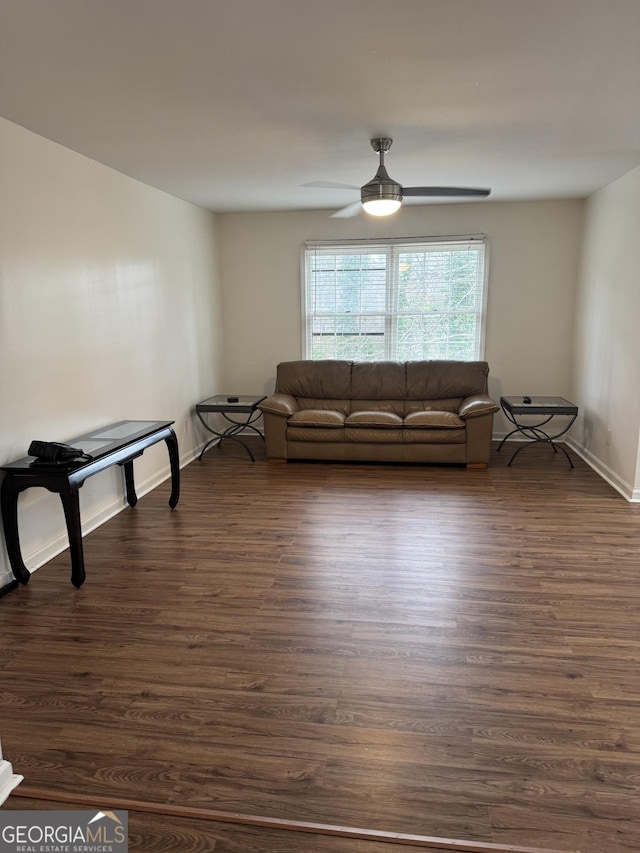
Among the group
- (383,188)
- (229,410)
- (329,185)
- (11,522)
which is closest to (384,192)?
(383,188)

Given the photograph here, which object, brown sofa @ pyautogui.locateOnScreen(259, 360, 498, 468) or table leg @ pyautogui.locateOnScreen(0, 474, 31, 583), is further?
brown sofa @ pyautogui.locateOnScreen(259, 360, 498, 468)

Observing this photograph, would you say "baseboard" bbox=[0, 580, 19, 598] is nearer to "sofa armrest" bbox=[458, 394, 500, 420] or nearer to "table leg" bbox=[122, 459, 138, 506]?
"table leg" bbox=[122, 459, 138, 506]

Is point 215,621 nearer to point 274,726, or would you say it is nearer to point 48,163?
point 274,726

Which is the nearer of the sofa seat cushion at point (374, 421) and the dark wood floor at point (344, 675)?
the dark wood floor at point (344, 675)

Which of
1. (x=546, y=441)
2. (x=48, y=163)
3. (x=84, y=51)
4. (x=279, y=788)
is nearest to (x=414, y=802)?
(x=279, y=788)

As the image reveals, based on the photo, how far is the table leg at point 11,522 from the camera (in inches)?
120

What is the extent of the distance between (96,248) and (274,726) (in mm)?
3396

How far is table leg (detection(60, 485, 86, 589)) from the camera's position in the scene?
9.91ft

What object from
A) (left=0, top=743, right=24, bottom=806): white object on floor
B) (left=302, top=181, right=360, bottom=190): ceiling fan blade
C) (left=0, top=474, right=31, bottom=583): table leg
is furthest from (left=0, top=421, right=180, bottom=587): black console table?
(left=302, top=181, right=360, bottom=190): ceiling fan blade

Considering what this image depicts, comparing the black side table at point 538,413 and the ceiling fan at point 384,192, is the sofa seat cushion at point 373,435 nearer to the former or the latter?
the black side table at point 538,413

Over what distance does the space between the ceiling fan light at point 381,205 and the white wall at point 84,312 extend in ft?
6.37

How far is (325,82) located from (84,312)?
7.38 feet

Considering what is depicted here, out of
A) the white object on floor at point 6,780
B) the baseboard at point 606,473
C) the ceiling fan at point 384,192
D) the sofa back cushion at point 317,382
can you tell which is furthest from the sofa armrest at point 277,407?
the white object on floor at point 6,780

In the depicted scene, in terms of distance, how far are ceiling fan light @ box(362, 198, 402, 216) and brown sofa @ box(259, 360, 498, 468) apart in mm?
2196
